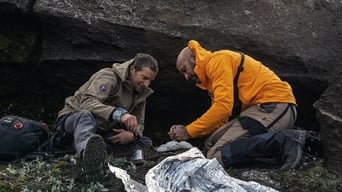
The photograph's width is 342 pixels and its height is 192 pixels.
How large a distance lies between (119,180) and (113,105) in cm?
129

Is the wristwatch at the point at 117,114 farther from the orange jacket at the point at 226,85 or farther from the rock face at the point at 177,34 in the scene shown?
the rock face at the point at 177,34

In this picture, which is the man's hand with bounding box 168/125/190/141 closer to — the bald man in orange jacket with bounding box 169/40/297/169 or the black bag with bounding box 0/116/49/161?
the bald man in orange jacket with bounding box 169/40/297/169

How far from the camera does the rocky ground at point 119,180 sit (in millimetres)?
5867

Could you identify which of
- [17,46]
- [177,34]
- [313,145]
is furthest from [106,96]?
[17,46]

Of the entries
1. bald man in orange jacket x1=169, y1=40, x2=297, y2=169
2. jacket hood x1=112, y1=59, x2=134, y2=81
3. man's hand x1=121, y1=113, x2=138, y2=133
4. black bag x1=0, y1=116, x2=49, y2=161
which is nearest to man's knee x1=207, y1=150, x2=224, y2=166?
bald man in orange jacket x1=169, y1=40, x2=297, y2=169

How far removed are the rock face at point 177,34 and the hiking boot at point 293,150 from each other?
1612 mm

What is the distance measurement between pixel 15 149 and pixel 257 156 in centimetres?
232

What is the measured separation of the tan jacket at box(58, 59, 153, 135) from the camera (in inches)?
269

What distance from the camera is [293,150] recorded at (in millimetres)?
6836

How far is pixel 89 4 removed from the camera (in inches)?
333

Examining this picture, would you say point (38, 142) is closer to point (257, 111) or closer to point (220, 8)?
point (257, 111)

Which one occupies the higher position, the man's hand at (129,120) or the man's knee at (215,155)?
the man's hand at (129,120)

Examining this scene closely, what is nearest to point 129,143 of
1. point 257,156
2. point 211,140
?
point 211,140

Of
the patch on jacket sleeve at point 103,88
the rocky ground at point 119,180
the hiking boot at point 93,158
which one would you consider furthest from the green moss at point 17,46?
the hiking boot at point 93,158
